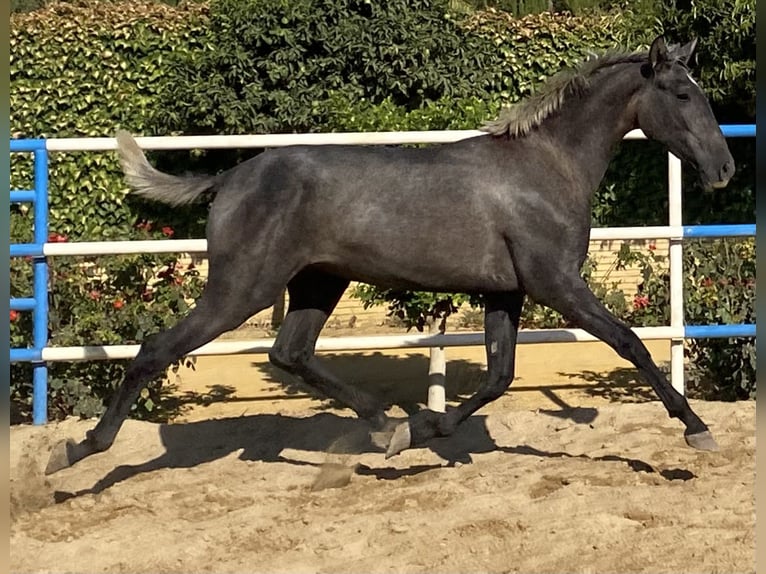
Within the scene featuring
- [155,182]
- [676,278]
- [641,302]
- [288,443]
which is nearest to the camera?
[155,182]

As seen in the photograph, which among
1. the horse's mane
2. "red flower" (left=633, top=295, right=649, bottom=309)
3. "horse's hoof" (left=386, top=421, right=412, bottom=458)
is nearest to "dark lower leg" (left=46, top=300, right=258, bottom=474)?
"horse's hoof" (left=386, top=421, right=412, bottom=458)

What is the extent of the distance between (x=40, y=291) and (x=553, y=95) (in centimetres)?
306

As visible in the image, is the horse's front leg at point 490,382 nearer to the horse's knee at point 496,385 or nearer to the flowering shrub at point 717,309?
the horse's knee at point 496,385

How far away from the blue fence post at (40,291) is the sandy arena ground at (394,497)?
0.22m

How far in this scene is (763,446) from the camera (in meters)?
2.31

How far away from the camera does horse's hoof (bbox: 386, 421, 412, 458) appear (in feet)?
15.5

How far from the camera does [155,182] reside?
4.85 m

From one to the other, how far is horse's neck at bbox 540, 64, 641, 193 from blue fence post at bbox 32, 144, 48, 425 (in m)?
2.91

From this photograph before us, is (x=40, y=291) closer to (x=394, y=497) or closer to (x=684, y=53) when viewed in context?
(x=394, y=497)

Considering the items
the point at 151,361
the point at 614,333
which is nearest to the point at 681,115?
the point at 614,333

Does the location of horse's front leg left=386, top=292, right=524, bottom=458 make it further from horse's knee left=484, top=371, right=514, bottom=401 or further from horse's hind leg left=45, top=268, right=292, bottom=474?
horse's hind leg left=45, top=268, right=292, bottom=474

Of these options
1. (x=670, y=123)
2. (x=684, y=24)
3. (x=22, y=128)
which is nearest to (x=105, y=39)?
(x=22, y=128)

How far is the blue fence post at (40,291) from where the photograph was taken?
19.6ft

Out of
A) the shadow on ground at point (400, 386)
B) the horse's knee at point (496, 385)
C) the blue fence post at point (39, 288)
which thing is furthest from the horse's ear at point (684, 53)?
the blue fence post at point (39, 288)
